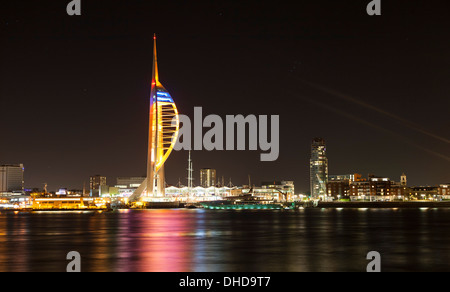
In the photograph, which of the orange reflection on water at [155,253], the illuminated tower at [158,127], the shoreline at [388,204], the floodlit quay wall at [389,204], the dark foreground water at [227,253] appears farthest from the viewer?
the floodlit quay wall at [389,204]

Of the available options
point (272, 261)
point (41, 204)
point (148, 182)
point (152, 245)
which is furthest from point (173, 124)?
point (272, 261)

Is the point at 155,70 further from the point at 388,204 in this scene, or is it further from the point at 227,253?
the point at 227,253

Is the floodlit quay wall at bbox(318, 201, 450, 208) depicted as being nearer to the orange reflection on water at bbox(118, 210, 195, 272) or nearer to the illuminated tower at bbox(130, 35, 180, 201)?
the illuminated tower at bbox(130, 35, 180, 201)

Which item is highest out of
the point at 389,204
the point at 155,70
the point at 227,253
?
the point at 155,70

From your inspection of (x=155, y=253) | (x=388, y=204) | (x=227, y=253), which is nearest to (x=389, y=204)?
(x=388, y=204)

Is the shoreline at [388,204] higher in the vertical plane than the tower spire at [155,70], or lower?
lower

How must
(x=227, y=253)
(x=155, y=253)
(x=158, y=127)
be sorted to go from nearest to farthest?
(x=155, y=253) < (x=227, y=253) < (x=158, y=127)

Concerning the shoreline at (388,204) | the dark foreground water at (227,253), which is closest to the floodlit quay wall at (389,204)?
the shoreline at (388,204)

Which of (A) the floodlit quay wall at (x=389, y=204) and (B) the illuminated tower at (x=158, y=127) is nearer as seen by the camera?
(B) the illuminated tower at (x=158, y=127)

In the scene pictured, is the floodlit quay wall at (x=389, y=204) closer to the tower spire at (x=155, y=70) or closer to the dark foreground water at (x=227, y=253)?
the tower spire at (x=155, y=70)

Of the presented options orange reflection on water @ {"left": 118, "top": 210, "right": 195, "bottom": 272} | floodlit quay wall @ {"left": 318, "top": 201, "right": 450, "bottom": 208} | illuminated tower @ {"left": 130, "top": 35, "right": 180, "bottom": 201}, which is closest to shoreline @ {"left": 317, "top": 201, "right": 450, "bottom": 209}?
floodlit quay wall @ {"left": 318, "top": 201, "right": 450, "bottom": 208}
